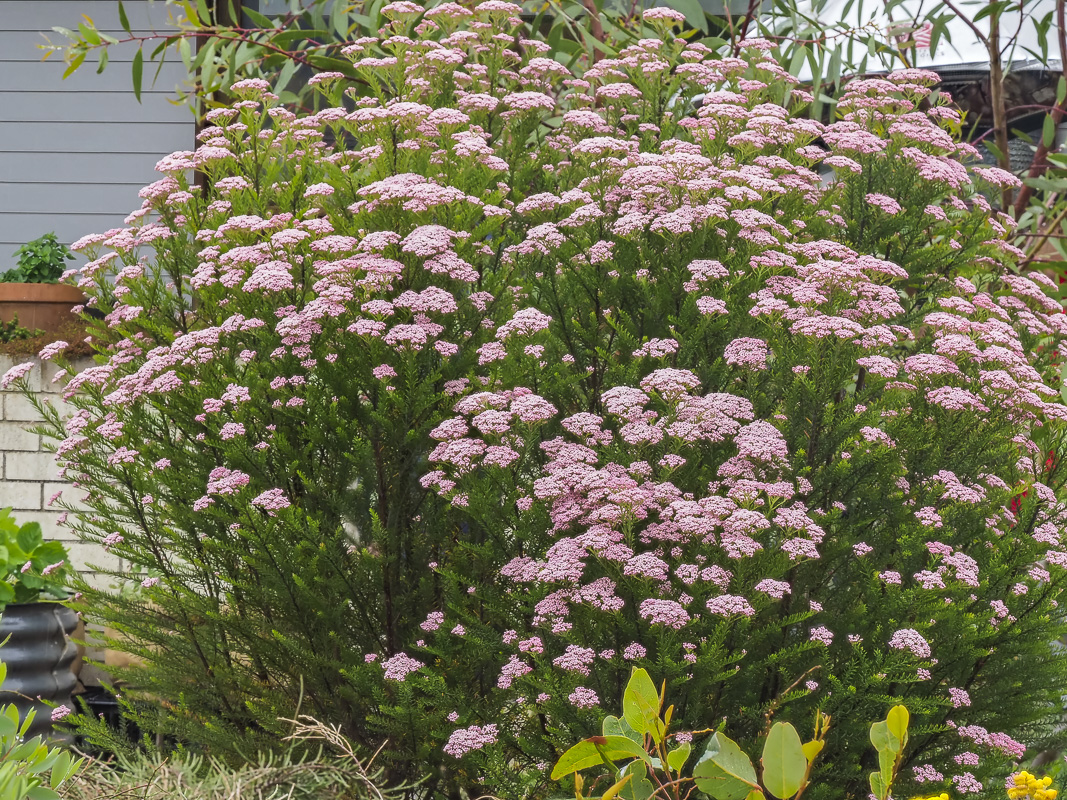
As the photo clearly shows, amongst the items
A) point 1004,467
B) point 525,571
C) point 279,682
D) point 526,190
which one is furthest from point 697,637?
point 526,190

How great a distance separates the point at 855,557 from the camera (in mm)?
2557

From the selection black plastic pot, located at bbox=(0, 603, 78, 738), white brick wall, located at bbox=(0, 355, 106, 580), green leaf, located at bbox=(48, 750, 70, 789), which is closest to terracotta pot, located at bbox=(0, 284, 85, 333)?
white brick wall, located at bbox=(0, 355, 106, 580)

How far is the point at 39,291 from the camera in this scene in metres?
5.57

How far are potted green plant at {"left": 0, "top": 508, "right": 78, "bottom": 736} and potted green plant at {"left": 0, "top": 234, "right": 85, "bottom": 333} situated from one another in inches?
69.2

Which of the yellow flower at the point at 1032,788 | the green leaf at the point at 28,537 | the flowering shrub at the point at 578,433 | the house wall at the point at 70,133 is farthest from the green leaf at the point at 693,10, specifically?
the house wall at the point at 70,133

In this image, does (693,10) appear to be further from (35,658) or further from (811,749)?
(35,658)

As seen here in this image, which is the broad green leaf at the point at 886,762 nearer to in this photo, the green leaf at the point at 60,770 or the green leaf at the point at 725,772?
the green leaf at the point at 725,772

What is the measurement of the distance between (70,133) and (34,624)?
353cm

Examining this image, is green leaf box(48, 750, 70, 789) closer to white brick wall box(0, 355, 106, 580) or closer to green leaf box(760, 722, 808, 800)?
green leaf box(760, 722, 808, 800)

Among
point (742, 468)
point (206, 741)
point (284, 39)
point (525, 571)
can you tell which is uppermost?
point (284, 39)

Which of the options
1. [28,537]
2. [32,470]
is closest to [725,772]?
[28,537]

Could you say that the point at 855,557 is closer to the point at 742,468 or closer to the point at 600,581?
the point at 742,468

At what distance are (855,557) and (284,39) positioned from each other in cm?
299

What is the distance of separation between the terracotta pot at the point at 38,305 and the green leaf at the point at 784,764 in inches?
217
